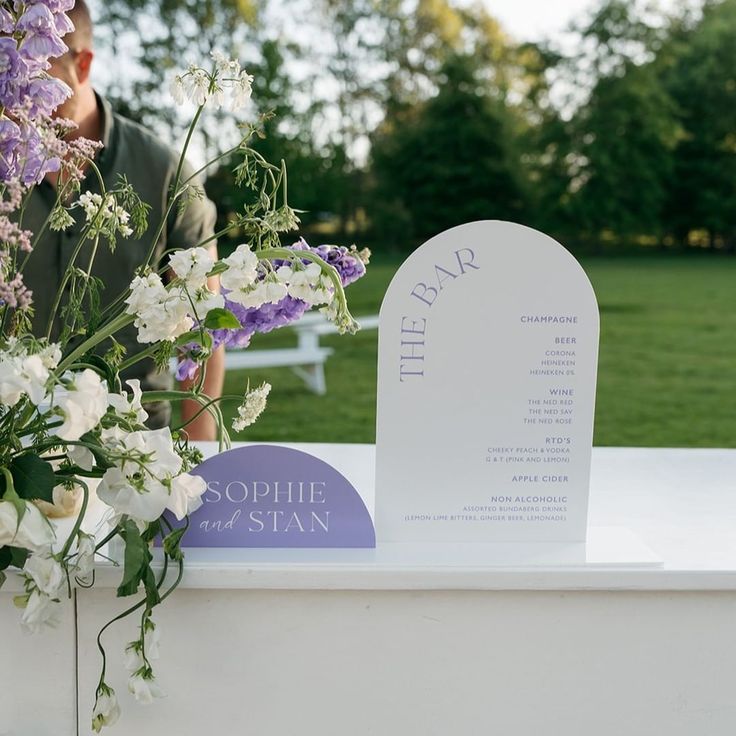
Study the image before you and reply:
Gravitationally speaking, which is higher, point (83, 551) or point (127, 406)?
point (127, 406)

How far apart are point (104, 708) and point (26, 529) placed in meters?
0.20

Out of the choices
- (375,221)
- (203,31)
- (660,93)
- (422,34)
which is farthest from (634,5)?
(203,31)

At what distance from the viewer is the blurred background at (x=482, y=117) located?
22.3 m

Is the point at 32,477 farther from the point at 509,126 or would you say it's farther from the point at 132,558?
the point at 509,126

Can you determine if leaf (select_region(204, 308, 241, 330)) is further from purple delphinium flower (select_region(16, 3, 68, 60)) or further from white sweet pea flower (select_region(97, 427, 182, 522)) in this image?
purple delphinium flower (select_region(16, 3, 68, 60))

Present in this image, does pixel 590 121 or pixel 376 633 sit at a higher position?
pixel 590 121

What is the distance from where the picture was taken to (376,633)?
1.04 m

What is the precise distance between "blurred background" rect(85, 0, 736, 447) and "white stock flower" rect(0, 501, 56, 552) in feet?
64.6

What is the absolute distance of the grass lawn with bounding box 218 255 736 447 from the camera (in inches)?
231

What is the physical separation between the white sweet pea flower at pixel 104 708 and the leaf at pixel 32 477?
0.60 feet

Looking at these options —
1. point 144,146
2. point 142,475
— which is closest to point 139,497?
point 142,475

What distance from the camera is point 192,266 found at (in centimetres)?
86

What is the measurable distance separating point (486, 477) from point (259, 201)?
15.4 inches

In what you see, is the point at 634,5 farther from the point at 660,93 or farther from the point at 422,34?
the point at 422,34
